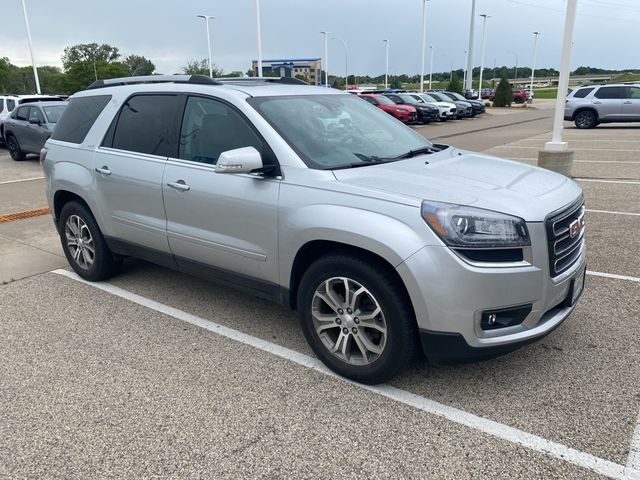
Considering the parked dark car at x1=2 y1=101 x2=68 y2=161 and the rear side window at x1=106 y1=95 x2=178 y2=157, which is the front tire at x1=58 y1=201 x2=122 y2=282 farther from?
the parked dark car at x1=2 y1=101 x2=68 y2=161

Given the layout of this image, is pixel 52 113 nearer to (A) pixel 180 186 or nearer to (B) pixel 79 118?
(B) pixel 79 118

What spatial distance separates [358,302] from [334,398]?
583mm

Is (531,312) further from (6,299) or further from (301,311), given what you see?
(6,299)

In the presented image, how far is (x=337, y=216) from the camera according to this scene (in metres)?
3.15

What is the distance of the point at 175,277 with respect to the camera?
535 cm

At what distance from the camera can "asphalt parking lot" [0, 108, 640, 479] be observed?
264 centimetres

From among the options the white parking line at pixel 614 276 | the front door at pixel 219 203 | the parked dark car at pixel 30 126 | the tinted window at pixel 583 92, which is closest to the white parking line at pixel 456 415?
the front door at pixel 219 203

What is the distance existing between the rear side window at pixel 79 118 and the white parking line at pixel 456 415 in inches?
76.9

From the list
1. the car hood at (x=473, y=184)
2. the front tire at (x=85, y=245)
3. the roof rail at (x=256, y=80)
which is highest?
the roof rail at (x=256, y=80)

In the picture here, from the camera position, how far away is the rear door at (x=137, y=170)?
427cm

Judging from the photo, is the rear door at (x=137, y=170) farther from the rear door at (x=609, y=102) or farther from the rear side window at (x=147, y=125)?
the rear door at (x=609, y=102)

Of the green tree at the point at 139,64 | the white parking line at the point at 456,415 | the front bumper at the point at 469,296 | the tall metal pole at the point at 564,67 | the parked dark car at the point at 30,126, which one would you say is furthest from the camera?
the green tree at the point at 139,64

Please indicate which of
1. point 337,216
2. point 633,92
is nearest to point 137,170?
point 337,216

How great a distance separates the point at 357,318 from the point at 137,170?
2.31m
